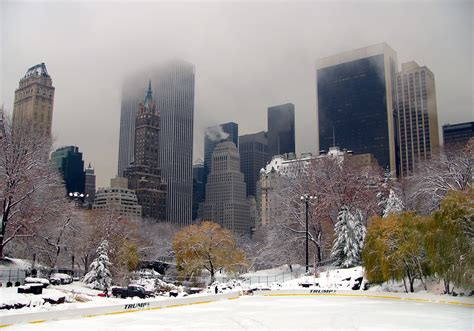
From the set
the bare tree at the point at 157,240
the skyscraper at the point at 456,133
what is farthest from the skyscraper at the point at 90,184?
the skyscraper at the point at 456,133

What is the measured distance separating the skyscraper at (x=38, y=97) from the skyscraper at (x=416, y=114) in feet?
154

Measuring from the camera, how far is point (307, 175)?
50.3 metres

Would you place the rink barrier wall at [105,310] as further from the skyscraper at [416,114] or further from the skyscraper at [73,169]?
the skyscraper at [73,169]

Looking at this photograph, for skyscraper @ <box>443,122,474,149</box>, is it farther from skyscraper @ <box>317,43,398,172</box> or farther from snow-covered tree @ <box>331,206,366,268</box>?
snow-covered tree @ <box>331,206,366,268</box>

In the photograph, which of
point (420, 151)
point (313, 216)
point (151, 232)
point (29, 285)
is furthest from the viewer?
point (151, 232)

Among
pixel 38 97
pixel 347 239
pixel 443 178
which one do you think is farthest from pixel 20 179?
pixel 443 178

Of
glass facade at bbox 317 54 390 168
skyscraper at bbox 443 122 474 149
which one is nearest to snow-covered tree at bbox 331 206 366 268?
skyscraper at bbox 443 122 474 149

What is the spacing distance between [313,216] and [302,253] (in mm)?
4462

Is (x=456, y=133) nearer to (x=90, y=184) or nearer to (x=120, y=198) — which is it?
Result: (x=120, y=198)

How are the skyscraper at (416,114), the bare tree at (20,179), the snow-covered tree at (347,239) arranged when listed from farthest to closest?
the skyscraper at (416,114) < the snow-covered tree at (347,239) < the bare tree at (20,179)

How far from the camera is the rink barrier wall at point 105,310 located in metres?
16.4

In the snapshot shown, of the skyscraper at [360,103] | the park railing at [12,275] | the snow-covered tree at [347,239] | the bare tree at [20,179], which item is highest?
the skyscraper at [360,103]

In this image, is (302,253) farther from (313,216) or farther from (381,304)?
(381,304)

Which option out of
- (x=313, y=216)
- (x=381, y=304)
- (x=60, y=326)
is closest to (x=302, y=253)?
(x=313, y=216)
